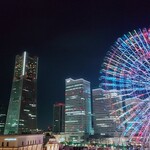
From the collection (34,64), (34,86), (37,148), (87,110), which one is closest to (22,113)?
(34,86)

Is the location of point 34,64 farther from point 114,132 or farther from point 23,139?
point 23,139

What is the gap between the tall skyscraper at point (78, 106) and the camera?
171500 mm

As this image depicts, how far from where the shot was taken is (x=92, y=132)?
179 m

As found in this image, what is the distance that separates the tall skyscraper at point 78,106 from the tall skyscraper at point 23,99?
1286 inches

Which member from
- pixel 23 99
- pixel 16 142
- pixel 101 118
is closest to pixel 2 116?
pixel 23 99

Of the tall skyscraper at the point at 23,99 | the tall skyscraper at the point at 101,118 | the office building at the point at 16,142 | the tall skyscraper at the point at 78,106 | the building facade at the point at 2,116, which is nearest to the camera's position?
the office building at the point at 16,142

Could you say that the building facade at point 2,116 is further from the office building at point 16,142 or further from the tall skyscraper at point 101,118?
the office building at point 16,142

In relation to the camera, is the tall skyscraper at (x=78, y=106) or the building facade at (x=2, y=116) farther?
the tall skyscraper at (x=78, y=106)

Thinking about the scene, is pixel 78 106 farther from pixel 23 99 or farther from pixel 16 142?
pixel 16 142

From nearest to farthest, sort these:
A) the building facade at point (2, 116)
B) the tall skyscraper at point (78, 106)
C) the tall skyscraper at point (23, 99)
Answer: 1. the tall skyscraper at point (23, 99)
2. the building facade at point (2, 116)
3. the tall skyscraper at point (78, 106)

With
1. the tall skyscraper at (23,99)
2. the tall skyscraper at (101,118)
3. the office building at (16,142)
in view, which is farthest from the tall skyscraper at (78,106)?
the office building at (16,142)

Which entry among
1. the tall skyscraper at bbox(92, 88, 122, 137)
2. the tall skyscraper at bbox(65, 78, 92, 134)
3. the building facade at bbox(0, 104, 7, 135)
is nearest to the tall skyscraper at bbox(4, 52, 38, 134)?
the building facade at bbox(0, 104, 7, 135)

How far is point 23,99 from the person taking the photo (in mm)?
145250

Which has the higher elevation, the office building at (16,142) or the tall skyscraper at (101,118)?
the tall skyscraper at (101,118)
